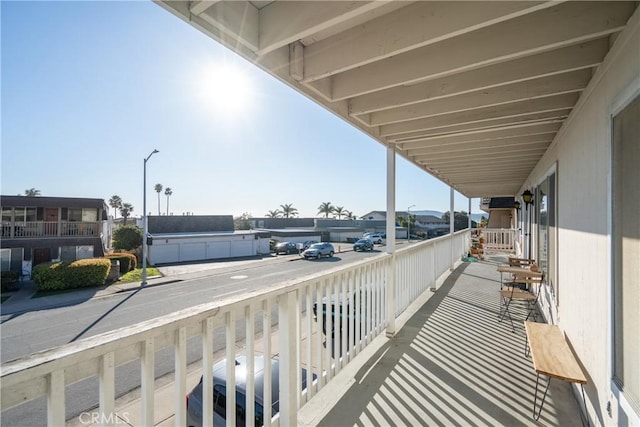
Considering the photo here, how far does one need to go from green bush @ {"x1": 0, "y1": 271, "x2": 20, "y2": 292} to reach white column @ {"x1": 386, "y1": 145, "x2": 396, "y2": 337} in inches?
637

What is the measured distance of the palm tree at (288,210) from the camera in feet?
160

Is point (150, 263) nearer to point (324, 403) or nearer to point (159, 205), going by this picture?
point (324, 403)

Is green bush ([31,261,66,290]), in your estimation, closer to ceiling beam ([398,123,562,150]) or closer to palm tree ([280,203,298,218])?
ceiling beam ([398,123,562,150])

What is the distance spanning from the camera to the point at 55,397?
77 centimetres

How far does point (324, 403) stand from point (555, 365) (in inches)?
65.6

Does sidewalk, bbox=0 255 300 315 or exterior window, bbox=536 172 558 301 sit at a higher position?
exterior window, bbox=536 172 558 301

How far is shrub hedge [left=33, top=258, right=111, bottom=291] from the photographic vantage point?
11.6 m

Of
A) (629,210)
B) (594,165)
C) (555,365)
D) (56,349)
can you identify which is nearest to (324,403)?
(555,365)

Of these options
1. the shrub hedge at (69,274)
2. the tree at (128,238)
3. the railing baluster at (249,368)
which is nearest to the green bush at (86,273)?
the shrub hedge at (69,274)

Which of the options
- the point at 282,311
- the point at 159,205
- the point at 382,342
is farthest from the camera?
the point at 159,205

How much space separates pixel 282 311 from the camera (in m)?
1.69

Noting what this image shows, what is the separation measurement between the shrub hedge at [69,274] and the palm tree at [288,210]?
1434 inches

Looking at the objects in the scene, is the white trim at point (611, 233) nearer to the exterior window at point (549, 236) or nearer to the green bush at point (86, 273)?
the exterior window at point (549, 236)

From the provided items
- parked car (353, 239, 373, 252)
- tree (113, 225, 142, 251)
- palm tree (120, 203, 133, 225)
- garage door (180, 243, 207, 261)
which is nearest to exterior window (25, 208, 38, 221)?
tree (113, 225, 142, 251)
